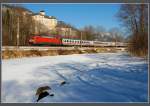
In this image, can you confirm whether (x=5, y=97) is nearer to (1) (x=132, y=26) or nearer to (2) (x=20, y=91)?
(2) (x=20, y=91)

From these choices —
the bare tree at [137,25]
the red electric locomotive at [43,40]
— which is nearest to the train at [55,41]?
the red electric locomotive at [43,40]

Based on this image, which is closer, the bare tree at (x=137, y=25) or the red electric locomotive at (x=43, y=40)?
the bare tree at (x=137, y=25)

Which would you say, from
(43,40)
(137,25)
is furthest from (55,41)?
(137,25)

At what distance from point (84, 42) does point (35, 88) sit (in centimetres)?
4011

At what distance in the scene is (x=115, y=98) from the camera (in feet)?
26.2

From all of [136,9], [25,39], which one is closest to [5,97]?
[136,9]

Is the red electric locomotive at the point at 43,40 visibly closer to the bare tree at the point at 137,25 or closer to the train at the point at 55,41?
the train at the point at 55,41

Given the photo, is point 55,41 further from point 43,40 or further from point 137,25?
point 137,25

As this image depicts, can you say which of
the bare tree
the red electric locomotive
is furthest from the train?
the bare tree

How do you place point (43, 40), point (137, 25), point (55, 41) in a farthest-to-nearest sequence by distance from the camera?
point (55, 41), point (43, 40), point (137, 25)

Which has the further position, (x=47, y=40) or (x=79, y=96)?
(x=47, y=40)

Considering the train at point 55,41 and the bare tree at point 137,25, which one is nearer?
the bare tree at point 137,25

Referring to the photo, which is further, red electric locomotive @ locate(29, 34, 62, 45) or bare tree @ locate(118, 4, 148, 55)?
red electric locomotive @ locate(29, 34, 62, 45)

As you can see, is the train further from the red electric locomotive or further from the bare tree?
the bare tree
